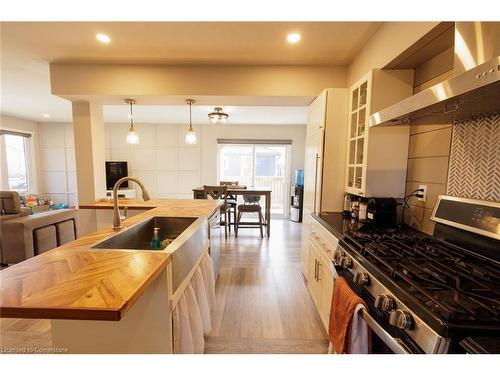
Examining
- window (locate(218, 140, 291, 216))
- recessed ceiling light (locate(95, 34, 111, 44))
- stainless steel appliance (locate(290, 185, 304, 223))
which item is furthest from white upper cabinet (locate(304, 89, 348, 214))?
window (locate(218, 140, 291, 216))

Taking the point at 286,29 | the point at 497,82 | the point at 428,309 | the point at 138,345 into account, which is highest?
the point at 286,29

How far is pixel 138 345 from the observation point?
1.14 m

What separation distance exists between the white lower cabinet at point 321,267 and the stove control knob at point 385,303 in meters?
0.64

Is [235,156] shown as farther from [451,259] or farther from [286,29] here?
[451,259]

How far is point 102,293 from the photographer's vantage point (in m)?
0.74

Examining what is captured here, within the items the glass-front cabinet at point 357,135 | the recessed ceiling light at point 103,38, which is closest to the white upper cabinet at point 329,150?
the glass-front cabinet at point 357,135

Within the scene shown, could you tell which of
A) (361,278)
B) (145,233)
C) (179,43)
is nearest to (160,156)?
(179,43)

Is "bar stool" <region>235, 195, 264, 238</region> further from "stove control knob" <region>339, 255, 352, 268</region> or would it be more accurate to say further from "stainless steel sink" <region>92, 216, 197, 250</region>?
"stove control knob" <region>339, 255, 352, 268</region>

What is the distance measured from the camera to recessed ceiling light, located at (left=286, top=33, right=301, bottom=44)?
185 centimetres

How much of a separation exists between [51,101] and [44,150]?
110 inches

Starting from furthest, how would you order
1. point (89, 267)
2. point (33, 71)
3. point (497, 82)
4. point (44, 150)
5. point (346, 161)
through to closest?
1. point (44, 150)
2. point (33, 71)
3. point (346, 161)
4. point (89, 267)
5. point (497, 82)

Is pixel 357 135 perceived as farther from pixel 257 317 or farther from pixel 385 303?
pixel 257 317

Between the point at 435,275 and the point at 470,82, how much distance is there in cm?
73
